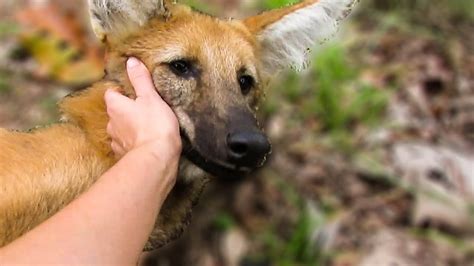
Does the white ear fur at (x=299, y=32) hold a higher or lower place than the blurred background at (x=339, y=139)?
higher

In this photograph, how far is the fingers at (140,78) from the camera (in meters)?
2.82

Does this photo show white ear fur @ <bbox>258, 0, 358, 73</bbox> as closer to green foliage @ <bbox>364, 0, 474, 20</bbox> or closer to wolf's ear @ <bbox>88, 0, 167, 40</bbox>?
wolf's ear @ <bbox>88, 0, 167, 40</bbox>

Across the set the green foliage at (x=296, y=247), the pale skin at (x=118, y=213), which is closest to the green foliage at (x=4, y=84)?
the green foliage at (x=296, y=247)

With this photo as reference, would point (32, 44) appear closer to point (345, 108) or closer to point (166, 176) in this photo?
point (345, 108)

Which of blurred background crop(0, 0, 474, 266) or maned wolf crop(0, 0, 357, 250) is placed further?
blurred background crop(0, 0, 474, 266)

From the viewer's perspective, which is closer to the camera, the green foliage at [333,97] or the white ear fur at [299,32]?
the white ear fur at [299,32]

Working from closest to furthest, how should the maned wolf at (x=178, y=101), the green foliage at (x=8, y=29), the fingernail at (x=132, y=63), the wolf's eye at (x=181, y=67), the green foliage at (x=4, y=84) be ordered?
the maned wolf at (x=178, y=101) < the fingernail at (x=132, y=63) < the wolf's eye at (x=181, y=67) < the green foliage at (x=4, y=84) < the green foliage at (x=8, y=29)

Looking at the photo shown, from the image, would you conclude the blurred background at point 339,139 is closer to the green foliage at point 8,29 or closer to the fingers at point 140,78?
the green foliage at point 8,29

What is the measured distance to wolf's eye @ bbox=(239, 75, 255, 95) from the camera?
134 inches

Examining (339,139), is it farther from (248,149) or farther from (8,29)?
(248,149)

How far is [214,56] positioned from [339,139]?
14.1 ft

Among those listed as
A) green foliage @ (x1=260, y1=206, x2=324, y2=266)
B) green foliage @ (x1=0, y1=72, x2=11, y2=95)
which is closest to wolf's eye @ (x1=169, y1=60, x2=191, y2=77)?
green foliage @ (x1=260, y1=206, x2=324, y2=266)

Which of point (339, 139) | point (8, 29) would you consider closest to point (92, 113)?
point (339, 139)

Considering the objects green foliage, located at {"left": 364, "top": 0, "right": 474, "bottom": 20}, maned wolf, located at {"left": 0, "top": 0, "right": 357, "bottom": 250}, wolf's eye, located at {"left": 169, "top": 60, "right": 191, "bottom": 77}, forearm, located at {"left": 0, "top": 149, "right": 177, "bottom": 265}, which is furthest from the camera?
green foliage, located at {"left": 364, "top": 0, "right": 474, "bottom": 20}
